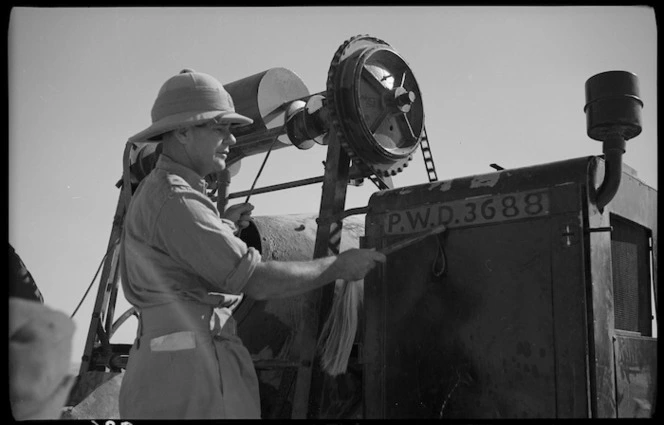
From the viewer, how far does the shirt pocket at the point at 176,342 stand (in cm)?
251

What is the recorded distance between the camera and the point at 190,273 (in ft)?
8.53

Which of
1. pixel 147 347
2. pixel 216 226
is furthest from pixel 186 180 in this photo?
pixel 147 347

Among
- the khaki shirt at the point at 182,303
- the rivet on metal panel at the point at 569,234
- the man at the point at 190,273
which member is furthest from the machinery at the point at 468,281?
the khaki shirt at the point at 182,303

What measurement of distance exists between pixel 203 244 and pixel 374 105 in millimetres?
1360

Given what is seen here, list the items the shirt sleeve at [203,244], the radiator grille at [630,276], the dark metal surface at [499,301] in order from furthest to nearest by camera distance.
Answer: the radiator grille at [630,276] → the dark metal surface at [499,301] → the shirt sleeve at [203,244]

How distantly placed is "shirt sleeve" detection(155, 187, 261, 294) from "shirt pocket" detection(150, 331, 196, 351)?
0.71 feet

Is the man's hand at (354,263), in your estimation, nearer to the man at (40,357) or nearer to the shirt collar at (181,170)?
the shirt collar at (181,170)

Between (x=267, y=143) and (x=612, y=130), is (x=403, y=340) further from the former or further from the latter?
(x=267, y=143)

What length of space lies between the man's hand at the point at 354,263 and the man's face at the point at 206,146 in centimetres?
62

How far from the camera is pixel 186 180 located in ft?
8.89

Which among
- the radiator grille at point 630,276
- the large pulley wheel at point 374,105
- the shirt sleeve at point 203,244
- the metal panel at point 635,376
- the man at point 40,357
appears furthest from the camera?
the large pulley wheel at point 374,105

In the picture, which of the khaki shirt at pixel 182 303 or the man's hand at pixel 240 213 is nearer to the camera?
the khaki shirt at pixel 182 303

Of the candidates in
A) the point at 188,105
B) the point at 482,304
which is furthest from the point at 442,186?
the point at 188,105

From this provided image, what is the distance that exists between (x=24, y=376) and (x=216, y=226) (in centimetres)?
93
